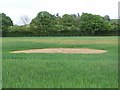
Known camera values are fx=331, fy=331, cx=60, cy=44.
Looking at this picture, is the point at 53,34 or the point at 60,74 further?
the point at 53,34

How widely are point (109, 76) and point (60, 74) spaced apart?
1.27m

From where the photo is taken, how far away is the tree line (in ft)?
184

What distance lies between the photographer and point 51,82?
723 centimetres

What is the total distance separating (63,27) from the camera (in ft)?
186

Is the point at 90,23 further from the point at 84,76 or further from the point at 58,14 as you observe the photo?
the point at 84,76

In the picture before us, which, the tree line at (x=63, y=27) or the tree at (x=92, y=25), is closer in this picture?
the tree line at (x=63, y=27)

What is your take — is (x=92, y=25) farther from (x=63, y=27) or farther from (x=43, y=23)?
(x=43, y=23)

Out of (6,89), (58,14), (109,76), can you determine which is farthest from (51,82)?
(58,14)

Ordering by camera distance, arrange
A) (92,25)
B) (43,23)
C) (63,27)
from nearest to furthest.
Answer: (63,27) < (92,25) < (43,23)

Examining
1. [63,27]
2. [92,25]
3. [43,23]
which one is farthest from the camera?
[43,23]

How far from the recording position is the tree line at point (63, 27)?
5597 centimetres

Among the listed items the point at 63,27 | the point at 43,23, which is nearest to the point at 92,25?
the point at 63,27

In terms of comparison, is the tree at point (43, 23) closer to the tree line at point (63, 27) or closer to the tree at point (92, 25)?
the tree line at point (63, 27)

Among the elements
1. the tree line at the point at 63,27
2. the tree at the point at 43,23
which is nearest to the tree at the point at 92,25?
the tree line at the point at 63,27
